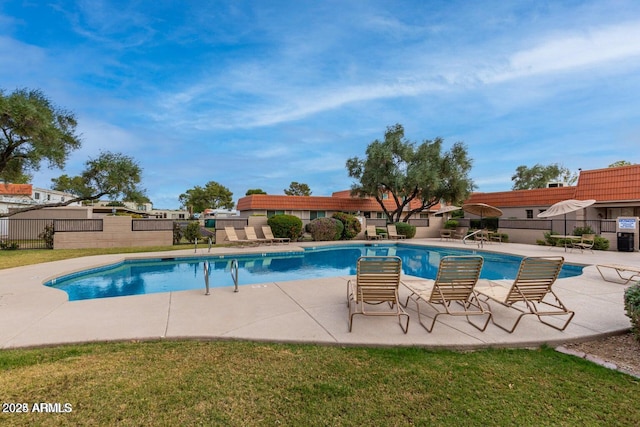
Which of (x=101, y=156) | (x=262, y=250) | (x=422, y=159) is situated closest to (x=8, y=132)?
(x=101, y=156)

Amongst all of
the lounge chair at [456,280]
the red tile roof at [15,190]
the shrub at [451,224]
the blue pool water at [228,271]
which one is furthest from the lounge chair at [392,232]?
the red tile roof at [15,190]

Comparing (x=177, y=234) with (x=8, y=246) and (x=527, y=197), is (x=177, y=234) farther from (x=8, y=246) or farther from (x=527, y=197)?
(x=527, y=197)

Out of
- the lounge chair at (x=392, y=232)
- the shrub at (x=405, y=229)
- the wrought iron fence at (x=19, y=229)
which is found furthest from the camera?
the shrub at (x=405, y=229)

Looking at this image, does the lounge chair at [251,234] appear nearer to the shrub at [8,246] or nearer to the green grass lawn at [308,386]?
the shrub at [8,246]

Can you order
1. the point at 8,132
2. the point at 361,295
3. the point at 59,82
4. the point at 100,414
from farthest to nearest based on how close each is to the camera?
1. the point at 59,82
2. the point at 8,132
3. the point at 361,295
4. the point at 100,414

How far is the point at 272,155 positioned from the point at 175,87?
2185 cm

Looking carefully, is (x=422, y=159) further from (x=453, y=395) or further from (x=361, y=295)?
(x=453, y=395)

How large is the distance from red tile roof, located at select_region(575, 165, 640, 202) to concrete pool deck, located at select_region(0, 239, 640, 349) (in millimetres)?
15595

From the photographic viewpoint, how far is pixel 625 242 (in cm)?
1377

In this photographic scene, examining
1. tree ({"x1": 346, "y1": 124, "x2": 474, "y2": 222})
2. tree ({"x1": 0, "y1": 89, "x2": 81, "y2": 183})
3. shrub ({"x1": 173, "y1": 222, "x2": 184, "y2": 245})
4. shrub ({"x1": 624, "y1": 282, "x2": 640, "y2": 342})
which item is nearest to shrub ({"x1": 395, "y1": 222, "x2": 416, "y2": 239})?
tree ({"x1": 346, "y1": 124, "x2": 474, "y2": 222})

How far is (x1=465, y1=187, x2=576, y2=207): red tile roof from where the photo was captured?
21.2 metres

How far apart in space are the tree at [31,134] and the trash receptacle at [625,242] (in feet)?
90.6

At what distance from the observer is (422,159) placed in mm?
23547

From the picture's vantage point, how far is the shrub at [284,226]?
18062mm
